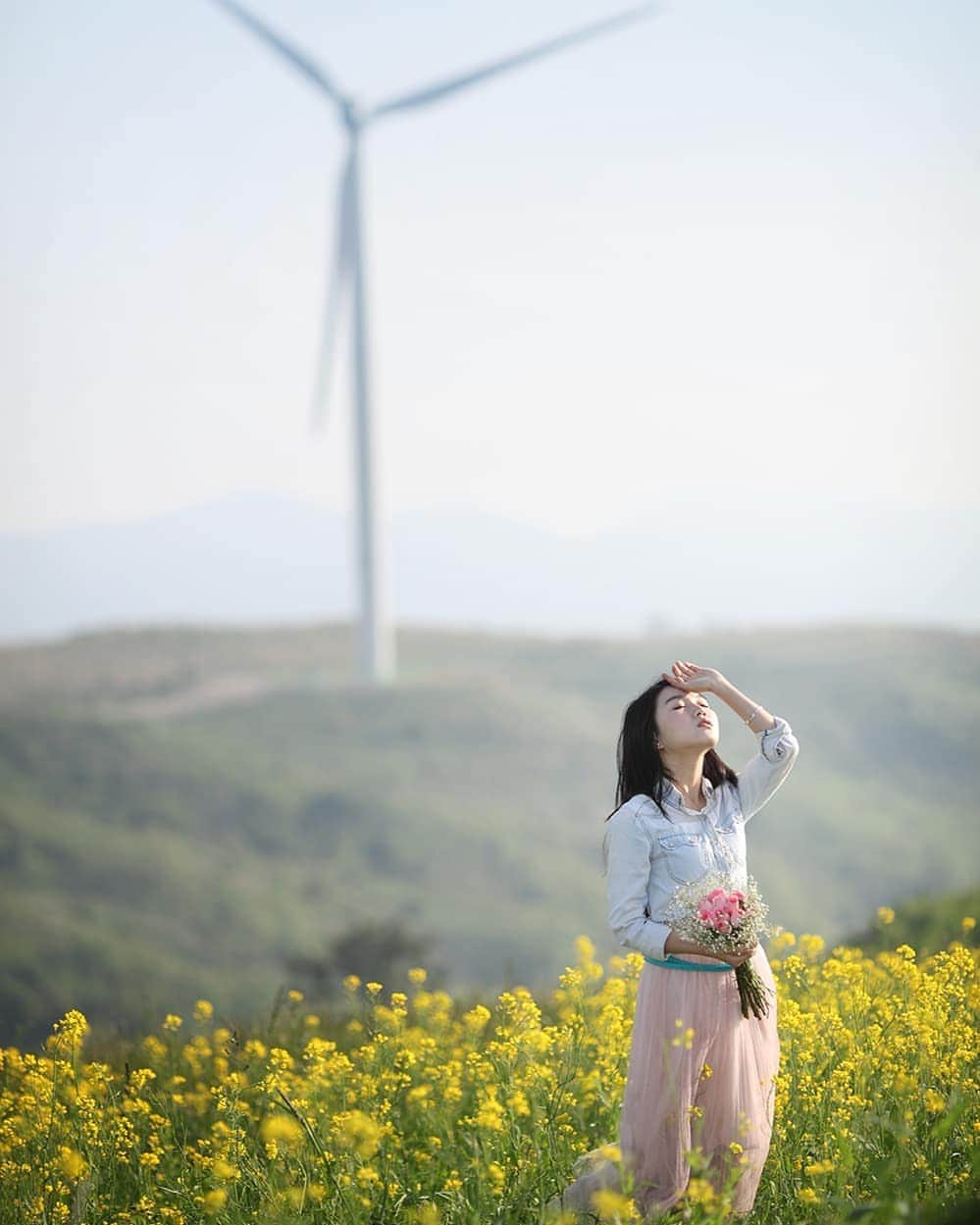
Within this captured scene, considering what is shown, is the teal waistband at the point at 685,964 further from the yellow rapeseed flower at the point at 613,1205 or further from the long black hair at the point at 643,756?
the yellow rapeseed flower at the point at 613,1205

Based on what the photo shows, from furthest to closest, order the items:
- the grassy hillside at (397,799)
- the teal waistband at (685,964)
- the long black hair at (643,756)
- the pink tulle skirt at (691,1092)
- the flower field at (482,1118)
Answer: the grassy hillside at (397,799)
the long black hair at (643,756)
the flower field at (482,1118)
the teal waistband at (685,964)
the pink tulle skirt at (691,1092)

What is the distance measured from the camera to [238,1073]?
7215 mm

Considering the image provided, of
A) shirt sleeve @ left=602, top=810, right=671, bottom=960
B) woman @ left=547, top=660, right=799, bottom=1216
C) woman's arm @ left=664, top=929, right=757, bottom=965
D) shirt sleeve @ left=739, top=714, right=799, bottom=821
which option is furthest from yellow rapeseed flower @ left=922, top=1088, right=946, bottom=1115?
shirt sleeve @ left=739, top=714, right=799, bottom=821

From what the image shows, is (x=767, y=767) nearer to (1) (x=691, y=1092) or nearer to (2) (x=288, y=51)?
(1) (x=691, y=1092)

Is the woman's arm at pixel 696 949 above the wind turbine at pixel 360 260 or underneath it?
underneath

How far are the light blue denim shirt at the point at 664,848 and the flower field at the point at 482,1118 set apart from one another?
1.59ft

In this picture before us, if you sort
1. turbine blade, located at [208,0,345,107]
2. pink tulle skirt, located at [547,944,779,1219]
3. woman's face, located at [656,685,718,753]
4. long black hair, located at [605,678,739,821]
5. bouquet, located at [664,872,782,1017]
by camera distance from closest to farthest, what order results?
bouquet, located at [664,872,782,1017], pink tulle skirt, located at [547,944,779,1219], woman's face, located at [656,685,718,753], long black hair, located at [605,678,739,821], turbine blade, located at [208,0,345,107]

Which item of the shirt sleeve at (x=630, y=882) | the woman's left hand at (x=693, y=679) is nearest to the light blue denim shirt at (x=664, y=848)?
the shirt sleeve at (x=630, y=882)

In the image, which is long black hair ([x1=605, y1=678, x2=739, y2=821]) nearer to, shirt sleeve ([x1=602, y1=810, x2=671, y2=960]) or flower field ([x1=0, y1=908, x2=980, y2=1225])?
shirt sleeve ([x1=602, y1=810, x2=671, y2=960])

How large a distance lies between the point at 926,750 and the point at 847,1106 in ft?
303

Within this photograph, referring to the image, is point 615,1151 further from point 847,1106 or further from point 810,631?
point 810,631

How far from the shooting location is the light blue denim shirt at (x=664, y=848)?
21.1 ft

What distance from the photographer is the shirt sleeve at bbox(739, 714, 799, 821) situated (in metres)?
6.77

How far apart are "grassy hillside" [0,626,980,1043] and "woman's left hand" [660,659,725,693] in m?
46.2
